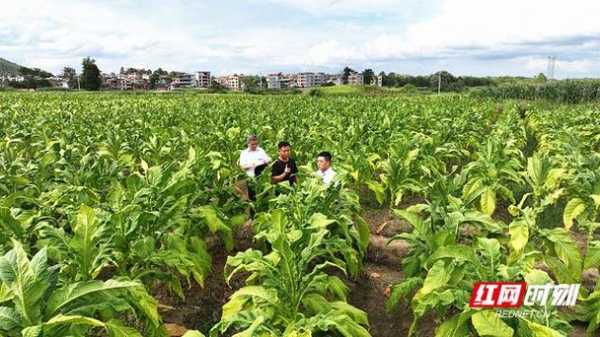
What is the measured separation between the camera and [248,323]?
10.4ft

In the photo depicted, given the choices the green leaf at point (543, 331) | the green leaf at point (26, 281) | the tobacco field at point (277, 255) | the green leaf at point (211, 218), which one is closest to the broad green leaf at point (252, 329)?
the tobacco field at point (277, 255)

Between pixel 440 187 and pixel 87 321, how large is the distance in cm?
409

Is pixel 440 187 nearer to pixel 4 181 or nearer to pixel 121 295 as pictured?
pixel 121 295

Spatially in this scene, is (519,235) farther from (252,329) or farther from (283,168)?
(283,168)

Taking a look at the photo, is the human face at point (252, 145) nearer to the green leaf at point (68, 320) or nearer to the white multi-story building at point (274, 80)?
the green leaf at point (68, 320)

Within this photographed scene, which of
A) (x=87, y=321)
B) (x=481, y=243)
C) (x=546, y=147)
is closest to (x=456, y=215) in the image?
(x=481, y=243)

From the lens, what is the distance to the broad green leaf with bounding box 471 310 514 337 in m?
2.95

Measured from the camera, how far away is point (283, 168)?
7.47m

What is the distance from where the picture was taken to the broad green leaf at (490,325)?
116 inches

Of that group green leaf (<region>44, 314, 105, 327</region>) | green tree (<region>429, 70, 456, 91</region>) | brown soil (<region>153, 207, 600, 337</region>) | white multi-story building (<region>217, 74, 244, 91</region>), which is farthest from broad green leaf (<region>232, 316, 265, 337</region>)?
white multi-story building (<region>217, 74, 244, 91</region>)

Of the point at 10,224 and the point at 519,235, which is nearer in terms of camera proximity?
the point at 10,224

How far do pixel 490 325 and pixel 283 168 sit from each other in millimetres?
4758

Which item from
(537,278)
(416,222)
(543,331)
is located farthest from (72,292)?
(416,222)

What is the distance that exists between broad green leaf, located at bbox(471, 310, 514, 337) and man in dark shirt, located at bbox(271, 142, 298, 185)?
445cm
